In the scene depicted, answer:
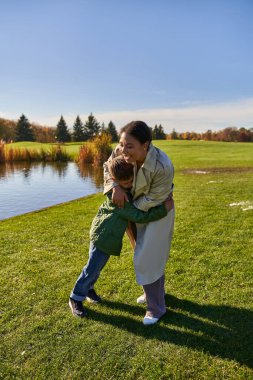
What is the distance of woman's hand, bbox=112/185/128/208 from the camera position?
3436mm

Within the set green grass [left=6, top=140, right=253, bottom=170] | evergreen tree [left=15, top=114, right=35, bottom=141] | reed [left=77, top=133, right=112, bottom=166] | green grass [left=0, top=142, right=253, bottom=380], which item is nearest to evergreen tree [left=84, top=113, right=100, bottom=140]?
evergreen tree [left=15, top=114, right=35, bottom=141]

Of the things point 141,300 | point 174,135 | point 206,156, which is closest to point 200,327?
point 141,300

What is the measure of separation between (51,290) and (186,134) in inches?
2810

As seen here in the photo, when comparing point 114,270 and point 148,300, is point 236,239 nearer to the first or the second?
point 114,270

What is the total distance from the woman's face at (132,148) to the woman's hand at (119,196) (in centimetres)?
35

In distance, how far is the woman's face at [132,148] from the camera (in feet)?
10.3

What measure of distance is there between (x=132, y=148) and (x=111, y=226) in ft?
2.97

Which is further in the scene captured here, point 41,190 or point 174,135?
point 174,135

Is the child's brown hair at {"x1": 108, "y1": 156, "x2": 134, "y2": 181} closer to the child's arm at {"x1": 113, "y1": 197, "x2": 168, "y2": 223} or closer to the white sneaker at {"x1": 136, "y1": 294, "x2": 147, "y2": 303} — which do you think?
Answer: the child's arm at {"x1": 113, "y1": 197, "x2": 168, "y2": 223}

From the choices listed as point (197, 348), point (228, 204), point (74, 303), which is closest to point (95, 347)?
point (74, 303)

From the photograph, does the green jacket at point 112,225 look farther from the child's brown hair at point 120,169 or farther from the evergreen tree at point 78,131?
the evergreen tree at point 78,131

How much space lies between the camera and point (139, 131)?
10.3 ft

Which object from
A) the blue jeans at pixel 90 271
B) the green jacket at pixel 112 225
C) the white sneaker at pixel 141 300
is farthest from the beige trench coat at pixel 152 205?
the white sneaker at pixel 141 300

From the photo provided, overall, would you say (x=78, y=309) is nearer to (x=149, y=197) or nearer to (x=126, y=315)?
(x=126, y=315)
